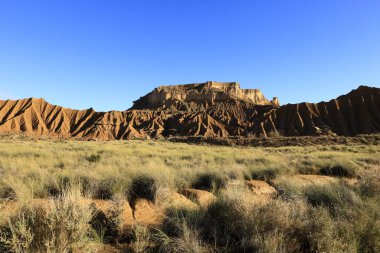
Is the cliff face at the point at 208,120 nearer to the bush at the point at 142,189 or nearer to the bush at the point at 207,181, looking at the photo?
the bush at the point at 207,181

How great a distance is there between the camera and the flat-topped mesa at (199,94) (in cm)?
10975

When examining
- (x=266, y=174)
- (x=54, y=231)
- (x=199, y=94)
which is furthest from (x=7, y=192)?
(x=199, y=94)

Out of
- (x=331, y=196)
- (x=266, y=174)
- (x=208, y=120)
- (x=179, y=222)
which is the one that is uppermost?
(x=208, y=120)

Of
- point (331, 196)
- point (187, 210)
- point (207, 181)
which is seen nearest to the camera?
point (187, 210)

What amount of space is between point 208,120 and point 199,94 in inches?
1216

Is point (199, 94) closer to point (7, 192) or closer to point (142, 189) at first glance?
point (142, 189)

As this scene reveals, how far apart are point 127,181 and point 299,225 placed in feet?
13.8

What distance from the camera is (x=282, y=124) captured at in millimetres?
69562

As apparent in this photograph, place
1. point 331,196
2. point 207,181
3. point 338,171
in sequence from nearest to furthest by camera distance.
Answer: point 331,196 < point 207,181 < point 338,171

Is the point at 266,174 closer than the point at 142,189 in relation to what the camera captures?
No

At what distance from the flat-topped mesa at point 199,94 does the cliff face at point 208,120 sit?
372 centimetres

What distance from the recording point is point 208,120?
8294 cm

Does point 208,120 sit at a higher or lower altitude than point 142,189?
higher

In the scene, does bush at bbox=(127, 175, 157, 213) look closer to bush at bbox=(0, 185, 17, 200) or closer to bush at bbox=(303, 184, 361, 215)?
bush at bbox=(0, 185, 17, 200)
